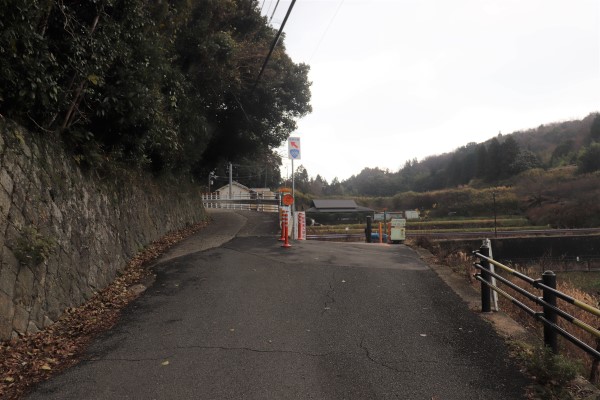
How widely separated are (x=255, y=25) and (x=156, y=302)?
14368mm

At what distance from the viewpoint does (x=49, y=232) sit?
5.63 m

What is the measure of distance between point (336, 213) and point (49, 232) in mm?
52514

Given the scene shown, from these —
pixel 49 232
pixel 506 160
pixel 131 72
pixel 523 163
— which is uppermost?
pixel 506 160

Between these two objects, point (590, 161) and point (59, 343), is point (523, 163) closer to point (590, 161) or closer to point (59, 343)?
point (590, 161)

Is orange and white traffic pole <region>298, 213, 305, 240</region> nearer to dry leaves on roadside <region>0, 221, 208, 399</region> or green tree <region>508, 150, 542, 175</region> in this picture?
dry leaves on roadside <region>0, 221, 208, 399</region>

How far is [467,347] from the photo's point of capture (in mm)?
4477

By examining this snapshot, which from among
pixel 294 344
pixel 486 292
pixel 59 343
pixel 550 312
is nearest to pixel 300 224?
pixel 486 292

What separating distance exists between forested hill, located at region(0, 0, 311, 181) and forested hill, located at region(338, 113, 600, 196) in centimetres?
6055

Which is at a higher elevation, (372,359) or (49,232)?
(49,232)

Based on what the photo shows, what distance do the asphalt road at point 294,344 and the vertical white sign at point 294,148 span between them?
6.10m

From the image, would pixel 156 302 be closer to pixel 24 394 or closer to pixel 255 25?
pixel 24 394

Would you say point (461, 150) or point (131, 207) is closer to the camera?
point (131, 207)

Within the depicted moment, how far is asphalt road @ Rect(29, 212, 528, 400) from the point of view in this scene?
359cm

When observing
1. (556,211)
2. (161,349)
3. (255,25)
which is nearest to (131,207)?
(161,349)
